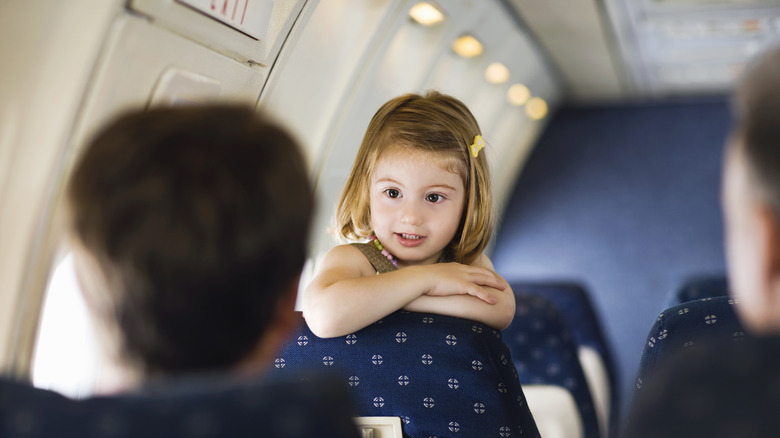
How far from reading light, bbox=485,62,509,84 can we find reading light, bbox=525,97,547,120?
0.89 metres

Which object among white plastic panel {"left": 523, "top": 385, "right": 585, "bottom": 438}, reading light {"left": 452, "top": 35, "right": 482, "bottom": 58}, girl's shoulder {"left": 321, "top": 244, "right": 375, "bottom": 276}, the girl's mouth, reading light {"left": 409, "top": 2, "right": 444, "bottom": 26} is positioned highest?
reading light {"left": 452, "top": 35, "right": 482, "bottom": 58}

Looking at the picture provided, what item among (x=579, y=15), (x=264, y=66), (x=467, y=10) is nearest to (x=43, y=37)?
(x=264, y=66)

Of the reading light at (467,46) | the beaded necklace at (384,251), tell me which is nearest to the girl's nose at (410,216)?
the beaded necklace at (384,251)

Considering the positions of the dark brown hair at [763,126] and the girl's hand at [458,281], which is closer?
the dark brown hair at [763,126]

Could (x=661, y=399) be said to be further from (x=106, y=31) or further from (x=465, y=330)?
(x=106, y=31)

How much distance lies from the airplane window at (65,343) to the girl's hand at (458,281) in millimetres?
858

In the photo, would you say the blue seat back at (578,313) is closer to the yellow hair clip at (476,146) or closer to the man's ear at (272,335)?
the yellow hair clip at (476,146)

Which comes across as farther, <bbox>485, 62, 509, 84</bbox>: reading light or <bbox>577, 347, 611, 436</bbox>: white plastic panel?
<bbox>485, 62, 509, 84</bbox>: reading light

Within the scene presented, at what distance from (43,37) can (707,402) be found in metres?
1.42

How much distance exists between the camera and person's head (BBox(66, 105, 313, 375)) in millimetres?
850

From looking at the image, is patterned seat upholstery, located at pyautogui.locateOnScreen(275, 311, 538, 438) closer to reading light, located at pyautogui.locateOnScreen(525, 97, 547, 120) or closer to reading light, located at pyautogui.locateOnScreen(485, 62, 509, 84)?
reading light, located at pyautogui.locateOnScreen(485, 62, 509, 84)

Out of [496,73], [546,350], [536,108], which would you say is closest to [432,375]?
[546,350]

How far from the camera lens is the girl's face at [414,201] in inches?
80.0

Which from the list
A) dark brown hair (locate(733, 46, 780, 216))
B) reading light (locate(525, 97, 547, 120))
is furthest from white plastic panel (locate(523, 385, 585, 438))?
reading light (locate(525, 97, 547, 120))
